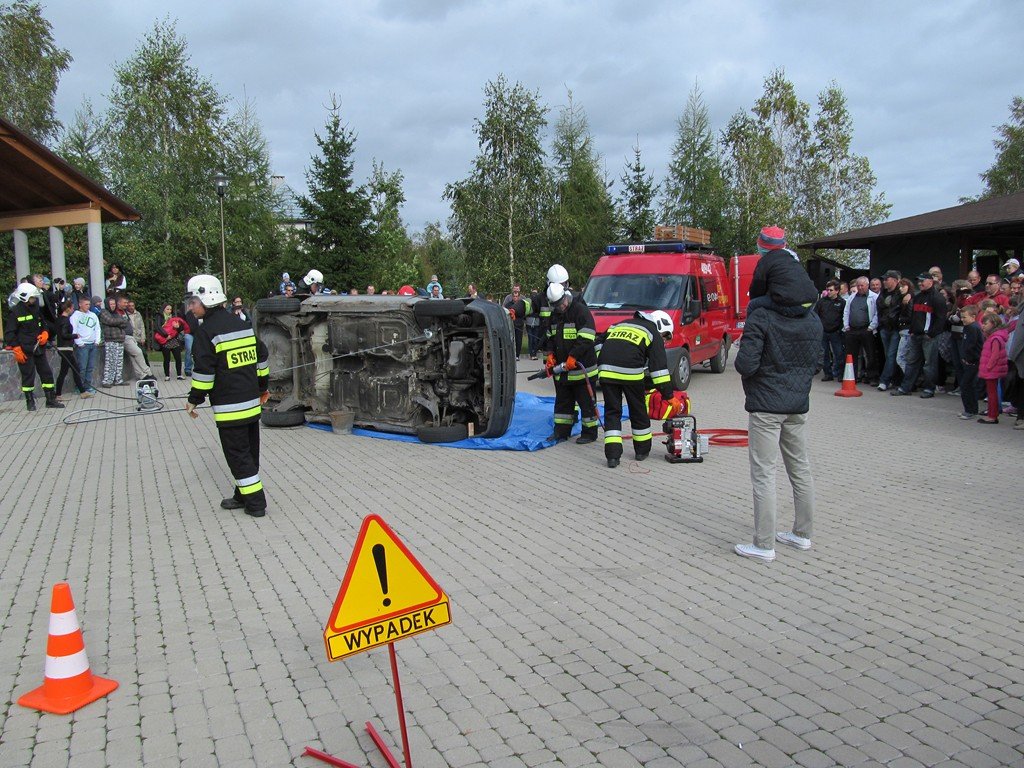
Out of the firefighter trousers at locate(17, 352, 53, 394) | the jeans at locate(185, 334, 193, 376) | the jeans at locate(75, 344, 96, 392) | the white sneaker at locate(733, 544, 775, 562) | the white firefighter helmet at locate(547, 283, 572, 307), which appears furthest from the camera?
the jeans at locate(185, 334, 193, 376)

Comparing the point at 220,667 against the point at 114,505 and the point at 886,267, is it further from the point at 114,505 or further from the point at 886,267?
the point at 886,267

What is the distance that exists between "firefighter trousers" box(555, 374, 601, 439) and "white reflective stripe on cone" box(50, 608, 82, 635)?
7.03 meters

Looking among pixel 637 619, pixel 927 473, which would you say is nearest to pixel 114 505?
pixel 637 619

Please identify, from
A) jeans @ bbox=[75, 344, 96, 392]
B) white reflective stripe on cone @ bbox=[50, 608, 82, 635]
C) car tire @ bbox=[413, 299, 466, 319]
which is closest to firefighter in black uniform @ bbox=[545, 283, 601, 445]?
car tire @ bbox=[413, 299, 466, 319]

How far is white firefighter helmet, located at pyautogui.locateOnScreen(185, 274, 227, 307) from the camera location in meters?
7.18

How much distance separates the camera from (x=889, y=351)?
14.7m

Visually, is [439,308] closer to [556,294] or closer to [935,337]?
[556,294]

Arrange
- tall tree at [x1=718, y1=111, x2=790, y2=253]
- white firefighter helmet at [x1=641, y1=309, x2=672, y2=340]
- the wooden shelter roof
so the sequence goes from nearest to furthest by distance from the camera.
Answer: white firefighter helmet at [x1=641, y1=309, x2=672, y2=340]
the wooden shelter roof
tall tree at [x1=718, y1=111, x2=790, y2=253]

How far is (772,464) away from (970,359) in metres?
7.47

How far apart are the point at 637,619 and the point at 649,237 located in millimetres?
27000

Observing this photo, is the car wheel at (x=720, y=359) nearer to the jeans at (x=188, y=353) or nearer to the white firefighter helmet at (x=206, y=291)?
the jeans at (x=188, y=353)

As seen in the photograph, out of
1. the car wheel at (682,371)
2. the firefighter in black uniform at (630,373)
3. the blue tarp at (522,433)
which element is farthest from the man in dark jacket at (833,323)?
the firefighter in black uniform at (630,373)

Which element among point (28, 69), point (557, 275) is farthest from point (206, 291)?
point (28, 69)

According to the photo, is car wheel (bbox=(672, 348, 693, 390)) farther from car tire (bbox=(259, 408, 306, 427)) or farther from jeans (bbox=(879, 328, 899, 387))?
car tire (bbox=(259, 408, 306, 427))
